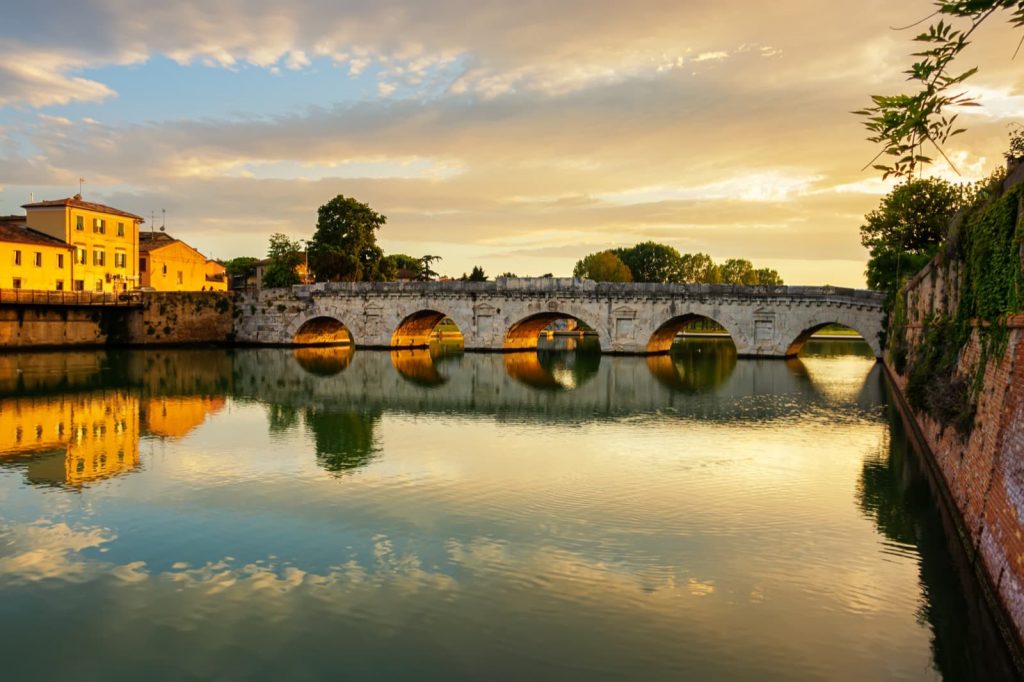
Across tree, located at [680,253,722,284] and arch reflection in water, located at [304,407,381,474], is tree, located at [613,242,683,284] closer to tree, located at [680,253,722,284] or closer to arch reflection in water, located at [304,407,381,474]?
tree, located at [680,253,722,284]

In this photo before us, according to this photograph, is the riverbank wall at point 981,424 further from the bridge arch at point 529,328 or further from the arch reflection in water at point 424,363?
the bridge arch at point 529,328

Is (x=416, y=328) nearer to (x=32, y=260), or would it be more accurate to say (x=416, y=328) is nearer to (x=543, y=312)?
(x=543, y=312)

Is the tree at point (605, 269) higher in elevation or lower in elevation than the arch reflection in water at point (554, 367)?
higher

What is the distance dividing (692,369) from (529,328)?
19.4m

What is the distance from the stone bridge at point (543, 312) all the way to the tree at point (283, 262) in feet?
66.6

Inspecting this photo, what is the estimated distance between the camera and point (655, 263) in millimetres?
126312

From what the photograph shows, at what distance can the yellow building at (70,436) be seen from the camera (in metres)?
19.5

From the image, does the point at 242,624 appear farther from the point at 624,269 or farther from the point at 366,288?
the point at 624,269

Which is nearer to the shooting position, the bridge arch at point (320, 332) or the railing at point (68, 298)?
the railing at point (68, 298)

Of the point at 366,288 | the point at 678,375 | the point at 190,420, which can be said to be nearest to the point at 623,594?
the point at 190,420

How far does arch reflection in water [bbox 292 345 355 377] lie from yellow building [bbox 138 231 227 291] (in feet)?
68.1

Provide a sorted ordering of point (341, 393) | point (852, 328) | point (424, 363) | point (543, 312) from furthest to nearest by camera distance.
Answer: point (543, 312), point (424, 363), point (852, 328), point (341, 393)

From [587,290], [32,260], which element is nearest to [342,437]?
[587,290]

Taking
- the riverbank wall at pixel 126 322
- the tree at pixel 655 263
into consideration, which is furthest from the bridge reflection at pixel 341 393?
the tree at pixel 655 263
